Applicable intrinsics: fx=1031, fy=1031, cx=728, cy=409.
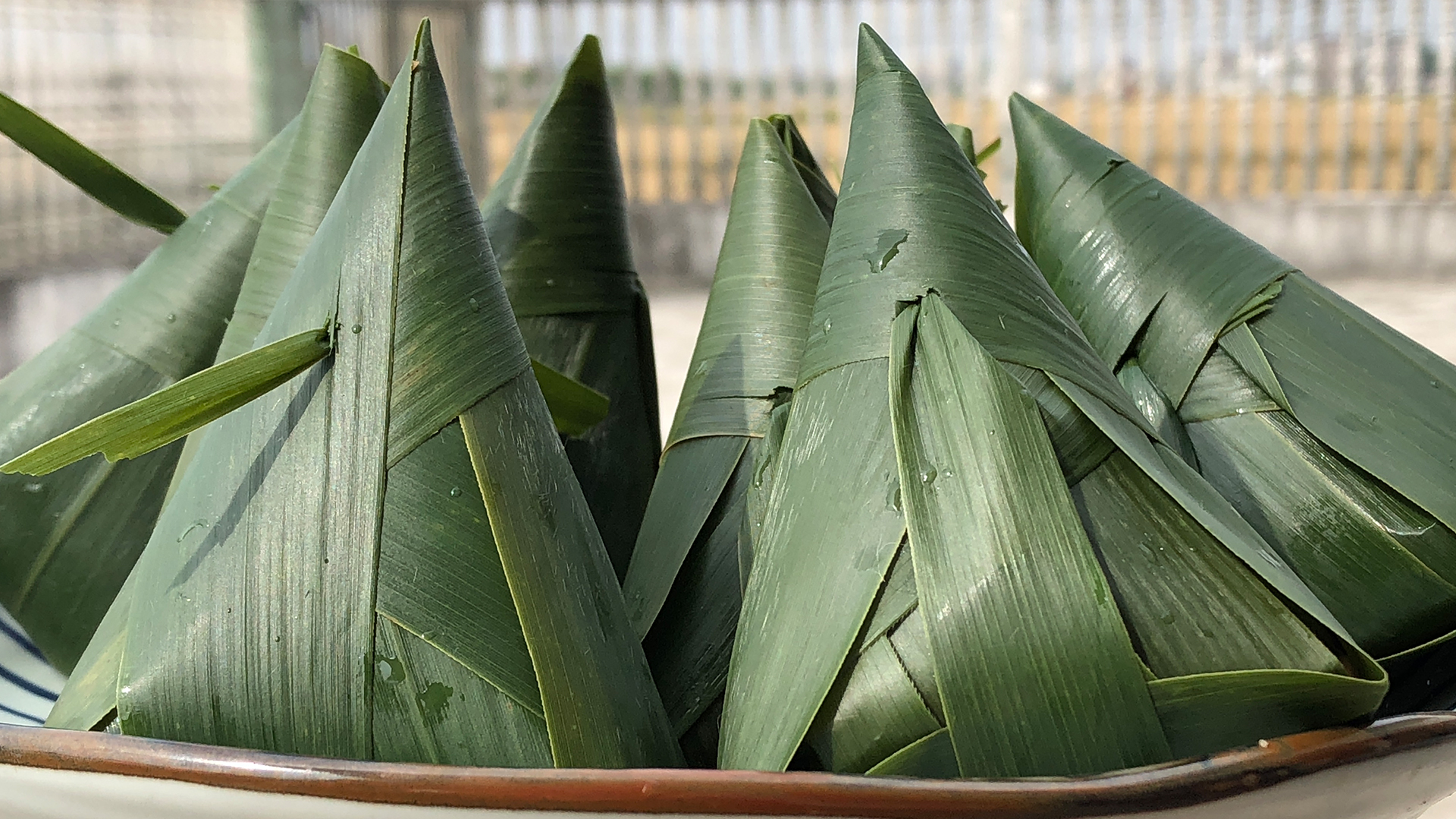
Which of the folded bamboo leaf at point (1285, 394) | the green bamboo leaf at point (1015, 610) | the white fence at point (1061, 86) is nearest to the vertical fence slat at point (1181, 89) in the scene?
the white fence at point (1061, 86)

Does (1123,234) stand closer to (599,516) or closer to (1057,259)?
(1057,259)

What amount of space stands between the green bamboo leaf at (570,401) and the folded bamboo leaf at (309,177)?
0.09 metres

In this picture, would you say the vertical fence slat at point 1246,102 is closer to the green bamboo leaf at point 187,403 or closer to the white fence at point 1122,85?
the white fence at point 1122,85

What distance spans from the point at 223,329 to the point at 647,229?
13.4 feet

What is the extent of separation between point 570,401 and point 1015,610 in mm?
160

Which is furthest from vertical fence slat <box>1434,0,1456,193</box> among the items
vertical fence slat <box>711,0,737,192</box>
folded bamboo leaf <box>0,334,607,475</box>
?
folded bamboo leaf <box>0,334,607,475</box>

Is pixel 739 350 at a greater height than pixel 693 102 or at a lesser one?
lesser

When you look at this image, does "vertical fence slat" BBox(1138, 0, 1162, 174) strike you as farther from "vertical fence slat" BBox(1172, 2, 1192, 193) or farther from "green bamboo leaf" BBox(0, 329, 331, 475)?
"green bamboo leaf" BBox(0, 329, 331, 475)

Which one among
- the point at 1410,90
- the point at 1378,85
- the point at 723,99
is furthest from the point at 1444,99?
the point at 723,99

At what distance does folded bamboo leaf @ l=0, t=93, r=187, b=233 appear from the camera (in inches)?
13.9

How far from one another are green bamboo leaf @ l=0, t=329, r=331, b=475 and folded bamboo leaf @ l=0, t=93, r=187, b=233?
0.57ft

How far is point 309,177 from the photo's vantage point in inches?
13.9

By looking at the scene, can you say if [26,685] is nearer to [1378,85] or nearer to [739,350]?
[739,350]

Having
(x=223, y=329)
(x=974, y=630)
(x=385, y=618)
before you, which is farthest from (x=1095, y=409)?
(x=223, y=329)
